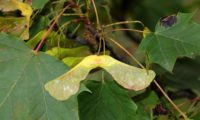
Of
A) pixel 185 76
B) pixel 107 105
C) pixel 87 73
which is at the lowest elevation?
pixel 185 76

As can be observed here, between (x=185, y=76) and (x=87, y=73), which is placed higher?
(x=87, y=73)

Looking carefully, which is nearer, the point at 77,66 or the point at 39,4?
the point at 77,66

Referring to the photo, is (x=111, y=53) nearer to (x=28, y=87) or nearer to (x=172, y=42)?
(x=172, y=42)

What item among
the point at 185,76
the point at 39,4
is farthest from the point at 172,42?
the point at 185,76

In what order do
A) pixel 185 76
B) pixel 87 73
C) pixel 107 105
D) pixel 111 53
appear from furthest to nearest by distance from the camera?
pixel 185 76, pixel 111 53, pixel 107 105, pixel 87 73

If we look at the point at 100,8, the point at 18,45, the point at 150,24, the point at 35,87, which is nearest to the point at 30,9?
the point at 18,45

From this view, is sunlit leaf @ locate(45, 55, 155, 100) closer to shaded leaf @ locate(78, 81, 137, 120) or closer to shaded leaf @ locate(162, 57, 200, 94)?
shaded leaf @ locate(78, 81, 137, 120)

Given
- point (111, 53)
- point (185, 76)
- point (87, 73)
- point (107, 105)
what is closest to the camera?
point (87, 73)
